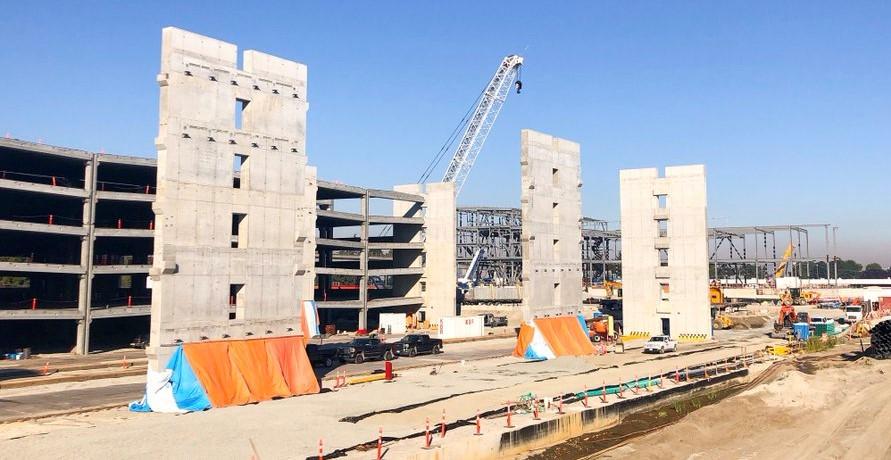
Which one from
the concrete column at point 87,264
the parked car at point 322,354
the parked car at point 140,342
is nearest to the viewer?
the parked car at point 322,354

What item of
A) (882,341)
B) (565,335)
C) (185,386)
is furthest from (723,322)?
(185,386)

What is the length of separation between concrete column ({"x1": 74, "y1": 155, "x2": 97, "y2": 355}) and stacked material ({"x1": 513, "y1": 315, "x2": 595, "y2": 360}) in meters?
35.6

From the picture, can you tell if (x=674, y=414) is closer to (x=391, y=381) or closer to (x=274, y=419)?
(x=391, y=381)

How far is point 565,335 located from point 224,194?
32.5 metres

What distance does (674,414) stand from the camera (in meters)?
36.1

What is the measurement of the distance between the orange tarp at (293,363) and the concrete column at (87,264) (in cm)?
2819

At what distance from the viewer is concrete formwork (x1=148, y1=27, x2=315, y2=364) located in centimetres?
3145

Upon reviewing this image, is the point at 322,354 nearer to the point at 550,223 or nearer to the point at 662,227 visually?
the point at 550,223

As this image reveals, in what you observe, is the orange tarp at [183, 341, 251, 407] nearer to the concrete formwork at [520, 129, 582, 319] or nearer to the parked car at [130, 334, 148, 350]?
the concrete formwork at [520, 129, 582, 319]

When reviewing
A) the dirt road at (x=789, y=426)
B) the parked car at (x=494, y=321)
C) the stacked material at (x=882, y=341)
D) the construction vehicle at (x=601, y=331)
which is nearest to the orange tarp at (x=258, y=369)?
the dirt road at (x=789, y=426)

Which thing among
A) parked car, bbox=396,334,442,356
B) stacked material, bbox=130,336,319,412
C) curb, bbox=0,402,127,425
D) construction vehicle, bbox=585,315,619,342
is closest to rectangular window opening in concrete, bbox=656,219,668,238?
construction vehicle, bbox=585,315,619,342

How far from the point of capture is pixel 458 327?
75625 millimetres

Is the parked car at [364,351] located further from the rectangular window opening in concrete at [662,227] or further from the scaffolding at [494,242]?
the scaffolding at [494,242]

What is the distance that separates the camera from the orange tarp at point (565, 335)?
54.5 metres
